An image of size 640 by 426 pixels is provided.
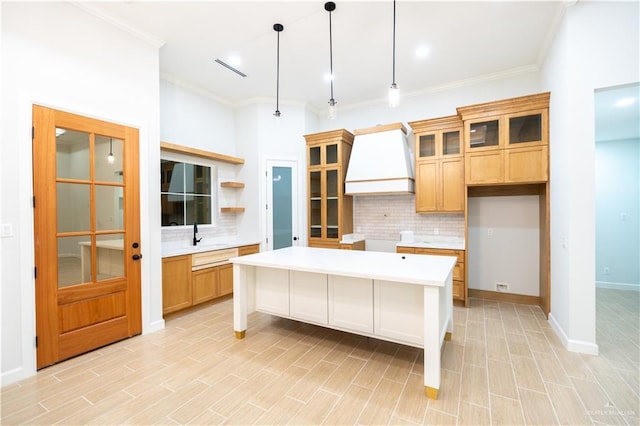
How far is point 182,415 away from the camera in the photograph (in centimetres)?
190

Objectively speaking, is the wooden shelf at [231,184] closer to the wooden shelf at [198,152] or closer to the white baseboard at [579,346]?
the wooden shelf at [198,152]

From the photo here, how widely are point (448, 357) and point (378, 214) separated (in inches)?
111

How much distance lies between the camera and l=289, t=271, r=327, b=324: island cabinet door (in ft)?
9.21

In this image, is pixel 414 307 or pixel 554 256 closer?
pixel 414 307

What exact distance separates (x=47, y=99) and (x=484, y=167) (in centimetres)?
482

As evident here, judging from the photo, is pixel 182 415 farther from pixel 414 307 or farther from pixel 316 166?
pixel 316 166

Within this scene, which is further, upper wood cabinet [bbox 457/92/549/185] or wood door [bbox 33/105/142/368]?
upper wood cabinet [bbox 457/92/549/185]

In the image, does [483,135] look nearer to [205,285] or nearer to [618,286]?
[618,286]

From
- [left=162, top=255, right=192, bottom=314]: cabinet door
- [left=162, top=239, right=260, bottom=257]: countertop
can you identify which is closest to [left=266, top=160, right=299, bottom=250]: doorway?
[left=162, top=239, right=260, bottom=257]: countertop

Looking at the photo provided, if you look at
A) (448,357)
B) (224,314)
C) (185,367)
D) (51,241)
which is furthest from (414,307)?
(51,241)

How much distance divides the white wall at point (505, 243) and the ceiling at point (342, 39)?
1959 millimetres

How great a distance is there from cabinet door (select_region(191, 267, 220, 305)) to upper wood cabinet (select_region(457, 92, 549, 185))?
→ 152 inches

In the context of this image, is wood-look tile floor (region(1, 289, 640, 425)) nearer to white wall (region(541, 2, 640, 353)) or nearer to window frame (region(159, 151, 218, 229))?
white wall (region(541, 2, 640, 353))

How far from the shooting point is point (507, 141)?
3.68 m
